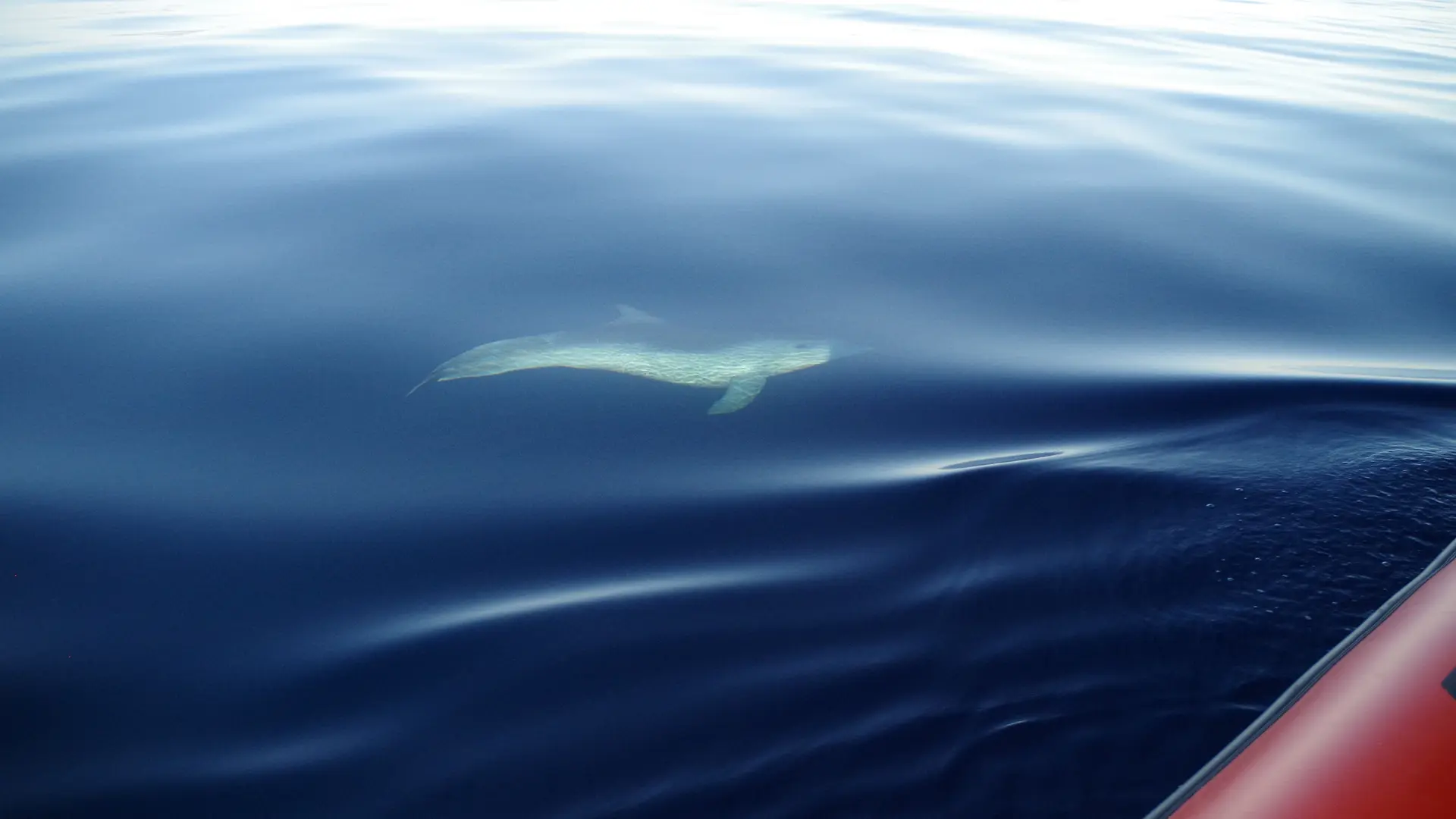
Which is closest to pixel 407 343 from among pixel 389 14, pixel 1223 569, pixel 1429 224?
pixel 1223 569

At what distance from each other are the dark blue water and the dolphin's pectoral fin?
65 mm

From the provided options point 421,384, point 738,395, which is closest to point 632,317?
point 738,395

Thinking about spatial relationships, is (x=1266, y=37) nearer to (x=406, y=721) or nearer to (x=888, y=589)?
(x=888, y=589)

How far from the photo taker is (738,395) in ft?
13.9

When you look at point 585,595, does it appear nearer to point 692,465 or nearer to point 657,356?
point 692,465

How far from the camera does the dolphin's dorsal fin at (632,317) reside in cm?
487

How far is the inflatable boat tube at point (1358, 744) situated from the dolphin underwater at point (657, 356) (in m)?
2.57

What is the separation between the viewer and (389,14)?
16.2 metres

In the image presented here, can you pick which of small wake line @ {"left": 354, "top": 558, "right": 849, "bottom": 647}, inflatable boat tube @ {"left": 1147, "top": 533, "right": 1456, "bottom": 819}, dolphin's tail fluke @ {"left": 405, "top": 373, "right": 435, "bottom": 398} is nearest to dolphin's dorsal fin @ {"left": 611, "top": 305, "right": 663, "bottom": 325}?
dolphin's tail fluke @ {"left": 405, "top": 373, "right": 435, "bottom": 398}

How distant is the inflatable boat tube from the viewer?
66.6 inches

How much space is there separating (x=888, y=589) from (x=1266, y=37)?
54.3 ft

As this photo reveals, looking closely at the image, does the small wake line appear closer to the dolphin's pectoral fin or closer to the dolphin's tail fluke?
the dolphin's pectoral fin

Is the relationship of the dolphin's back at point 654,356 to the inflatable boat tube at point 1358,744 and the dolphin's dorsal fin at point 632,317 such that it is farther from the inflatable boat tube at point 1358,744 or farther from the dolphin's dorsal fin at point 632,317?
the inflatable boat tube at point 1358,744

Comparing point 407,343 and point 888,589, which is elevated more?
point 407,343
